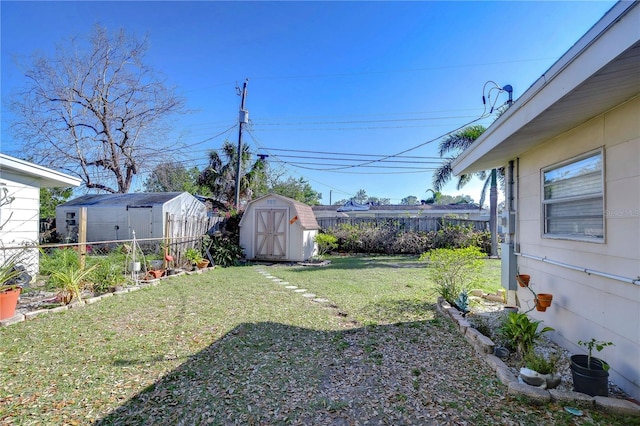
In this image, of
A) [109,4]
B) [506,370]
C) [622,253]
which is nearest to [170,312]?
[506,370]

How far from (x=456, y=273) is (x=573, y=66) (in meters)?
3.62

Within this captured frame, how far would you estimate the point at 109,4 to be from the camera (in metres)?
10.2

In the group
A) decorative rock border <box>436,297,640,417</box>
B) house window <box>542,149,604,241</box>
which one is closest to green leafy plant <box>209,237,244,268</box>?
decorative rock border <box>436,297,640,417</box>

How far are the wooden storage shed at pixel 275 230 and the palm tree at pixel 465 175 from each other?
260 inches

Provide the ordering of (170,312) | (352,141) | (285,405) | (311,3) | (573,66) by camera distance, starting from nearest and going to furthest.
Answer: (573,66) < (285,405) < (170,312) < (311,3) < (352,141)

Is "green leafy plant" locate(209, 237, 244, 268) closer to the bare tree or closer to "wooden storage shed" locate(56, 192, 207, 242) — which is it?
"wooden storage shed" locate(56, 192, 207, 242)

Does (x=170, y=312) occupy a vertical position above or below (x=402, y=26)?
below

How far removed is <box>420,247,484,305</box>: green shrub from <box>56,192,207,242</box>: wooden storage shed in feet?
31.8

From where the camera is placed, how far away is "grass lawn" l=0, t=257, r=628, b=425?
2281 mm

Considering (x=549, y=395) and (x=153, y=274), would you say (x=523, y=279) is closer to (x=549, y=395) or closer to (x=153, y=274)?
(x=549, y=395)

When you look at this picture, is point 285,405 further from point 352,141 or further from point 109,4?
point 352,141

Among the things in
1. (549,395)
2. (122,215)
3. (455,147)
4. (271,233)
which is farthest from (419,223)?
(122,215)

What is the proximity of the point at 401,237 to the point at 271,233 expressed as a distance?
240 inches

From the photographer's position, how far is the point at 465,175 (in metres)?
14.5
